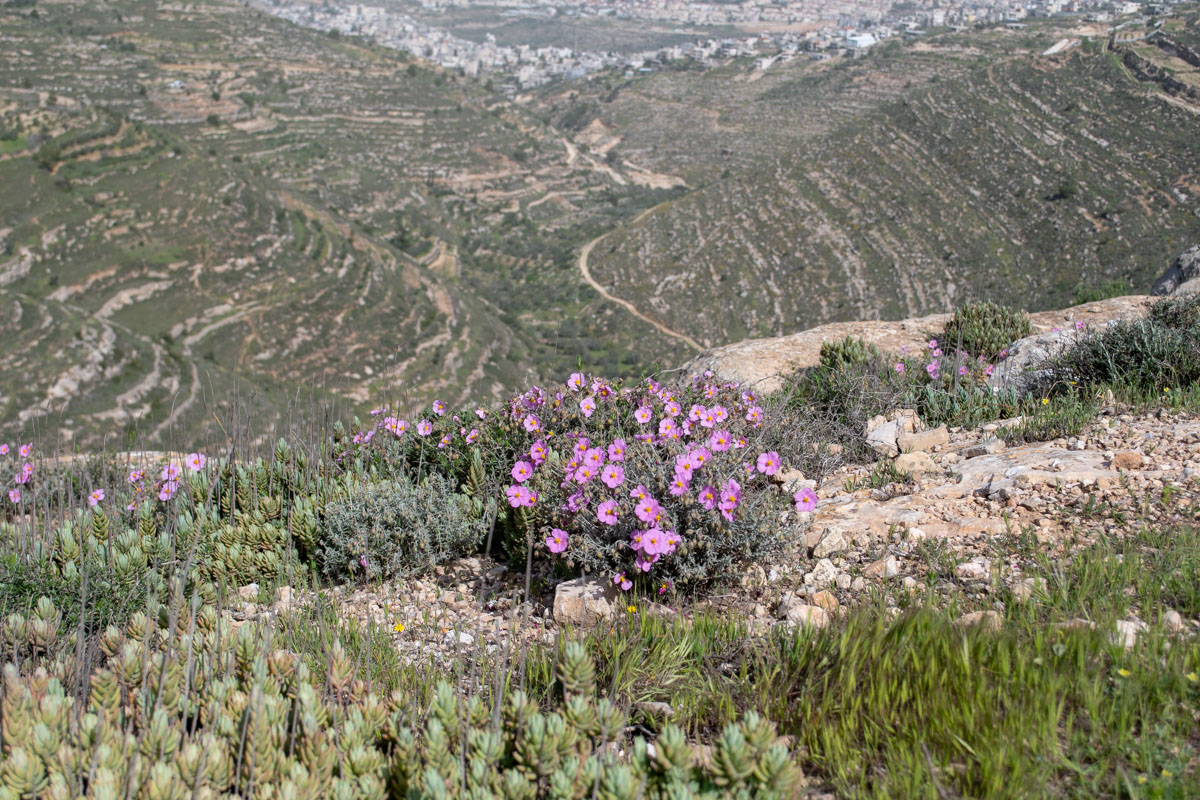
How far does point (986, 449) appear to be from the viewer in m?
3.85

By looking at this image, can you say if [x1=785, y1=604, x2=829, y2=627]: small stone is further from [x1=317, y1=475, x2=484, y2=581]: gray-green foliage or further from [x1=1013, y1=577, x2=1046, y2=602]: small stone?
[x1=317, y1=475, x2=484, y2=581]: gray-green foliage

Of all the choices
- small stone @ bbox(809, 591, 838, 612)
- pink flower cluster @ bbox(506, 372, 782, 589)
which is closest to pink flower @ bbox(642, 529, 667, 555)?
pink flower cluster @ bbox(506, 372, 782, 589)

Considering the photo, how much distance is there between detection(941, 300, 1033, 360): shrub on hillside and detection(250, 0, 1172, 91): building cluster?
79273 millimetres

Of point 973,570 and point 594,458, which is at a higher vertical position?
point 594,458

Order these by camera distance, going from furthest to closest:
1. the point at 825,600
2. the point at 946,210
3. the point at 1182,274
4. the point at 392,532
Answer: the point at 946,210, the point at 1182,274, the point at 392,532, the point at 825,600

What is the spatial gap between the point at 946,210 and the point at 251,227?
115 feet

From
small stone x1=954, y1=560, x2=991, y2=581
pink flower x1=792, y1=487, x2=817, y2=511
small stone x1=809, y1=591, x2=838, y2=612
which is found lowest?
small stone x1=809, y1=591, x2=838, y2=612

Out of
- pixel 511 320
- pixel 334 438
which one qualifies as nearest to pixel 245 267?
pixel 511 320

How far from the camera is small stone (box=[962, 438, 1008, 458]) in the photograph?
3828mm

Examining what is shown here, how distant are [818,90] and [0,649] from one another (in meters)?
92.2

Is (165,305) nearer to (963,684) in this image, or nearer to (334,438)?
(334,438)

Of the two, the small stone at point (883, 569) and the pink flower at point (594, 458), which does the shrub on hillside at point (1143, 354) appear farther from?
the pink flower at point (594, 458)

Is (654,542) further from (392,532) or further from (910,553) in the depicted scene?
(392,532)

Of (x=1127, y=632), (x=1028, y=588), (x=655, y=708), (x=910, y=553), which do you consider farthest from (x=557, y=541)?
(x=1127, y=632)
